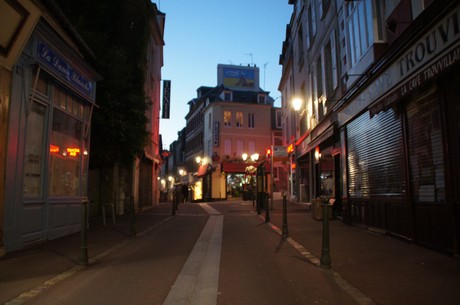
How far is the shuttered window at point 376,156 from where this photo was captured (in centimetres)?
983

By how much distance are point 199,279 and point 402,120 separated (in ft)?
19.2

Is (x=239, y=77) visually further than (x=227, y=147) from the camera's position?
Yes

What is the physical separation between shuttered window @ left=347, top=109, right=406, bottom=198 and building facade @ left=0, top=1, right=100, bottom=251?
7.92m

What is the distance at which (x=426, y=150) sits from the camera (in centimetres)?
839

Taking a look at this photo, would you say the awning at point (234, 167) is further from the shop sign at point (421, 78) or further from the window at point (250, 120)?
the shop sign at point (421, 78)

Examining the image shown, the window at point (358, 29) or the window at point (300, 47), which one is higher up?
the window at point (300, 47)

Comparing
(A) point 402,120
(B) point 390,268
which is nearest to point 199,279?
(B) point 390,268

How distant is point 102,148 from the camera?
15.0 meters

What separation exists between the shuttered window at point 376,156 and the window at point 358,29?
1828mm

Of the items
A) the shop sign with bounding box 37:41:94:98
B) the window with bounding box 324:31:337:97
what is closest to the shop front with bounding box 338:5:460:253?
the window with bounding box 324:31:337:97

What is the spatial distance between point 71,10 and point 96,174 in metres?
6.50

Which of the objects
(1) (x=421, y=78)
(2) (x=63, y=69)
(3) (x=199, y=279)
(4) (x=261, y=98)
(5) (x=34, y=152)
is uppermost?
(4) (x=261, y=98)

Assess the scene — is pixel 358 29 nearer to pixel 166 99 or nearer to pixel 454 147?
pixel 454 147

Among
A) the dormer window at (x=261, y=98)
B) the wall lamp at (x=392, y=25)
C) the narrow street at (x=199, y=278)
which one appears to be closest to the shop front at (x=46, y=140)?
the narrow street at (x=199, y=278)
